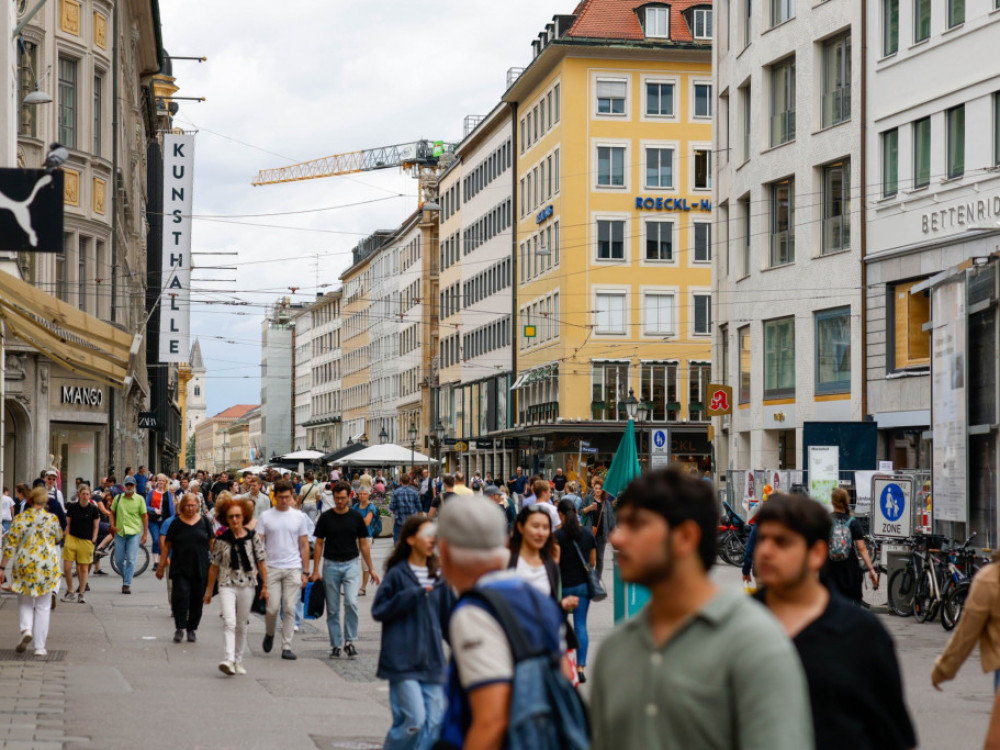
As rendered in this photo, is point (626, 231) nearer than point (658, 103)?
Yes

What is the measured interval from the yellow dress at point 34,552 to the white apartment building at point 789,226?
82.7 ft

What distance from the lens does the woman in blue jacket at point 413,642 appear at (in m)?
8.77

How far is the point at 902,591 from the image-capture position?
69.8 feet

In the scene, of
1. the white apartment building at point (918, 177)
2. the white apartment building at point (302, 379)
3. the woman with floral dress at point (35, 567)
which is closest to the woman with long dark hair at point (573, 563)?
the woman with floral dress at point (35, 567)

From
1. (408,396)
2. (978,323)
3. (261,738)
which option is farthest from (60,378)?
(408,396)

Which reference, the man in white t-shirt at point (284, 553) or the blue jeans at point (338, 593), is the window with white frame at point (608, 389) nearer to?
the blue jeans at point (338, 593)

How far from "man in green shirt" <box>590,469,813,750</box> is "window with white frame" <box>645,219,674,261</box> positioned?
70538 mm

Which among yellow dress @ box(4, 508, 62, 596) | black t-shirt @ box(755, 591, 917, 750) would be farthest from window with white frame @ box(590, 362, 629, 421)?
black t-shirt @ box(755, 591, 917, 750)

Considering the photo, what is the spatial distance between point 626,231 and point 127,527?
162 ft

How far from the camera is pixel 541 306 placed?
78.0 metres

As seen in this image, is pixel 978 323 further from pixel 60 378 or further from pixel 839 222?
pixel 60 378

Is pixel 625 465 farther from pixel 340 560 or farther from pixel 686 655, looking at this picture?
pixel 686 655

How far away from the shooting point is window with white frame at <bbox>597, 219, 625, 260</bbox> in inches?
2894

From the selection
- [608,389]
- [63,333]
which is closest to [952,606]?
[63,333]
